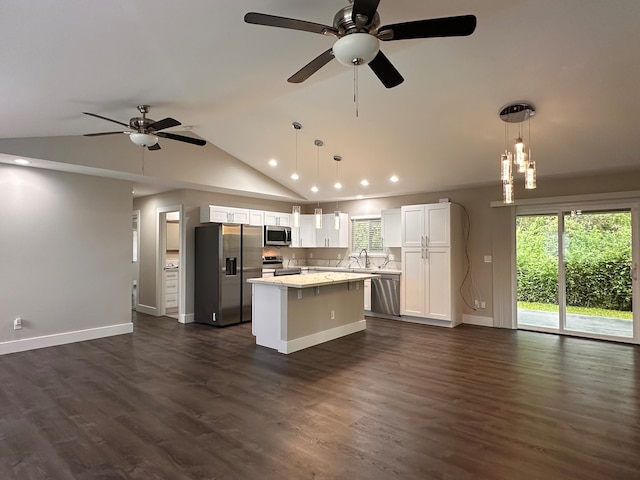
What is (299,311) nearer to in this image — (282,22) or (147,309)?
(282,22)

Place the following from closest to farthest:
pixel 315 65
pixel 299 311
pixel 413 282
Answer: pixel 315 65 < pixel 299 311 < pixel 413 282

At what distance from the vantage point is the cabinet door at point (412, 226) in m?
6.54

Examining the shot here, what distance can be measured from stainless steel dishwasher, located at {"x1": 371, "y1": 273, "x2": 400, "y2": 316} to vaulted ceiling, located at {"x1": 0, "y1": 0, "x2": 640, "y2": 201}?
2006 mm

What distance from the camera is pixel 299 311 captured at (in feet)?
16.0

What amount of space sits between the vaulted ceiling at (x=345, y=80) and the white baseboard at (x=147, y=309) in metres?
3.75

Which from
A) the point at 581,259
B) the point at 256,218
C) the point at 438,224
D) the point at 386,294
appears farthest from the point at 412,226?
the point at 256,218

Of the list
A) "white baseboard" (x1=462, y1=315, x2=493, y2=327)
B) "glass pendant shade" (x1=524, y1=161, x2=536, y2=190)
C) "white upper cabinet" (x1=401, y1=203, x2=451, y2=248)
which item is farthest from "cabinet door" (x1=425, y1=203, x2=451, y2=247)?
"glass pendant shade" (x1=524, y1=161, x2=536, y2=190)

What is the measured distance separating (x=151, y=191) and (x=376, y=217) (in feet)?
15.1

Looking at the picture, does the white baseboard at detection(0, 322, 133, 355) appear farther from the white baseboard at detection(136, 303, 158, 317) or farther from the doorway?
the doorway

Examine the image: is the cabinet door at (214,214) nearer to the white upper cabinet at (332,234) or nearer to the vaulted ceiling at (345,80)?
the vaulted ceiling at (345,80)

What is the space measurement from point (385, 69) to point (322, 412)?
8.64 ft

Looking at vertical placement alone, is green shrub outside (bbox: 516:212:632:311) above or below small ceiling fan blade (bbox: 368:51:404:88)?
below

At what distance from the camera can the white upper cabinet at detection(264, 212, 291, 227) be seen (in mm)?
7723

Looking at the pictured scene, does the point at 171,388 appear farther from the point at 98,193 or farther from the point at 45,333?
the point at 98,193
